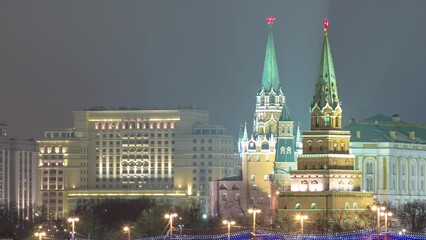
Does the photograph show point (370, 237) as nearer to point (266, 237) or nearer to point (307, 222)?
Answer: point (266, 237)

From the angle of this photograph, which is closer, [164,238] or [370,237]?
[370,237]

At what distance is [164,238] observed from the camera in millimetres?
159125

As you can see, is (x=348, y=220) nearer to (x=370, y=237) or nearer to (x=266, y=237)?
(x=266, y=237)

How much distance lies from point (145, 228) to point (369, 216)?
2252 centimetres

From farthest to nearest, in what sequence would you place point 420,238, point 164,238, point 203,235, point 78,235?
point 78,235, point 203,235, point 164,238, point 420,238

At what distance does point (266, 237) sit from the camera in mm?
159875

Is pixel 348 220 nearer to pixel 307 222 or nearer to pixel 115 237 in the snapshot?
pixel 307 222

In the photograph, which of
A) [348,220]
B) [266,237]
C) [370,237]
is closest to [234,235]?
[266,237]

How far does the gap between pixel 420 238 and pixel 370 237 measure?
3.66 m

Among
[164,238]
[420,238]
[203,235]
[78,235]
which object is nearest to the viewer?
[420,238]

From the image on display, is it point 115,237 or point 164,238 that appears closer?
point 164,238

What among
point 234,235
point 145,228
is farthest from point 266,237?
point 145,228

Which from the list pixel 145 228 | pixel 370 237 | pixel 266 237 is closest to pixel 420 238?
pixel 370 237

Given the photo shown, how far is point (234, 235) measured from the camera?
539 feet
